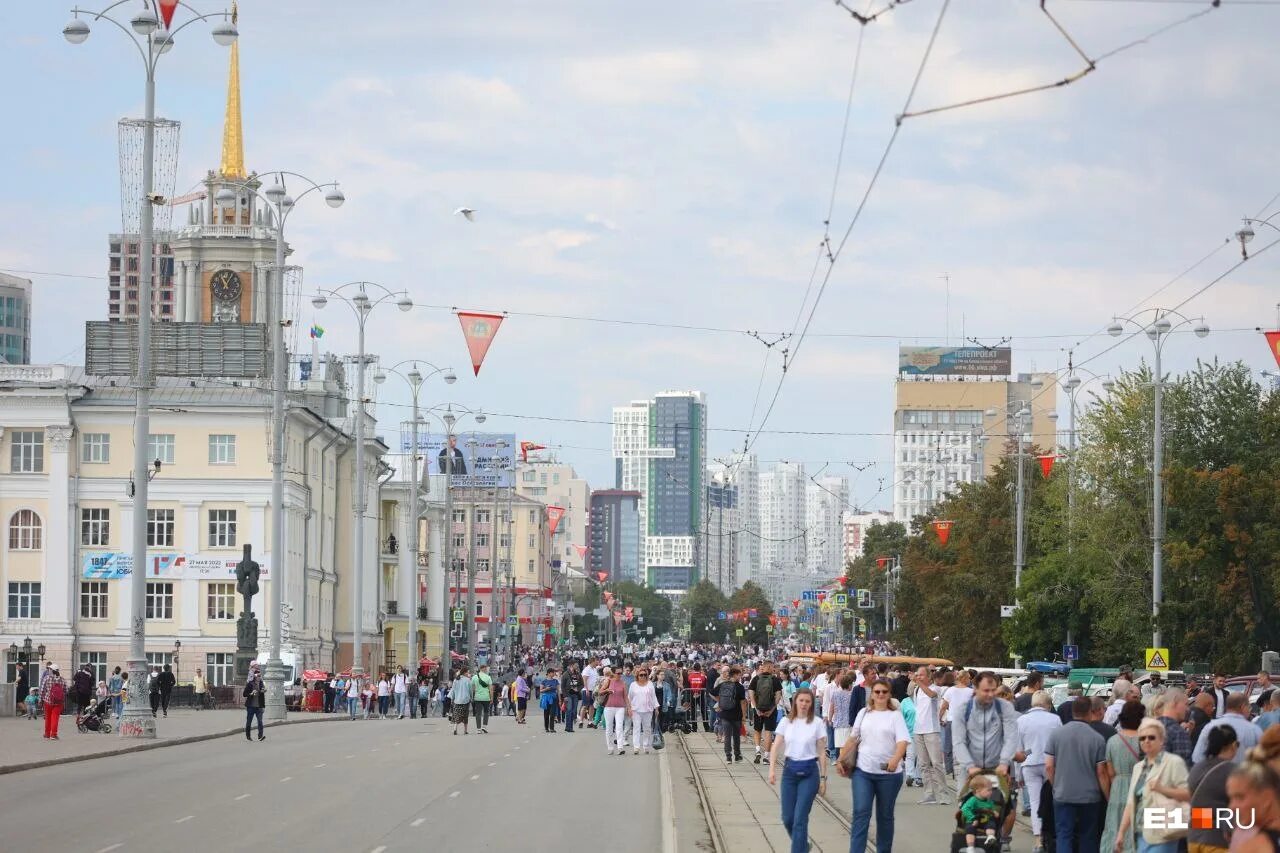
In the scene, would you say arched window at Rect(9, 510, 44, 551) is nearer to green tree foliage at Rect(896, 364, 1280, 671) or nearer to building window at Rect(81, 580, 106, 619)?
building window at Rect(81, 580, 106, 619)

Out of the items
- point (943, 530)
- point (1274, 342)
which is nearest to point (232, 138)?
point (943, 530)

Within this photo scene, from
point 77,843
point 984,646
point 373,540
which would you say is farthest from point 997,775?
point 373,540

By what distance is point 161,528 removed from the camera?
246 feet

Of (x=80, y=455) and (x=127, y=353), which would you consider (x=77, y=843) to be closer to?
(x=80, y=455)

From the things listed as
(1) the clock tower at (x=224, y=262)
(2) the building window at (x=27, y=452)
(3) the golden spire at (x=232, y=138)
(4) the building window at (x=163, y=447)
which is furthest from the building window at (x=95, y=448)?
(3) the golden spire at (x=232, y=138)

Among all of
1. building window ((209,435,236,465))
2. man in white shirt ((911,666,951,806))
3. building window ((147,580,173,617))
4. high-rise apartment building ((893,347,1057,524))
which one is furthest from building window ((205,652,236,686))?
high-rise apartment building ((893,347,1057,524))

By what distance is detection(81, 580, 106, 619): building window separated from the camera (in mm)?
73812

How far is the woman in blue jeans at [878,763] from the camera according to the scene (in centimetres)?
1515

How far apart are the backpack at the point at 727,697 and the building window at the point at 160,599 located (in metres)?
46.6

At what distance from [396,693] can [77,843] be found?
43.1 meters

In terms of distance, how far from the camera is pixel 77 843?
17.4 metres

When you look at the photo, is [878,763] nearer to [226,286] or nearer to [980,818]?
[980,818]

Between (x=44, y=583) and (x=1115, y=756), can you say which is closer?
(x=1115, y=756)

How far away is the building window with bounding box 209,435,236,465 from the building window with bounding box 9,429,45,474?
6443mm
